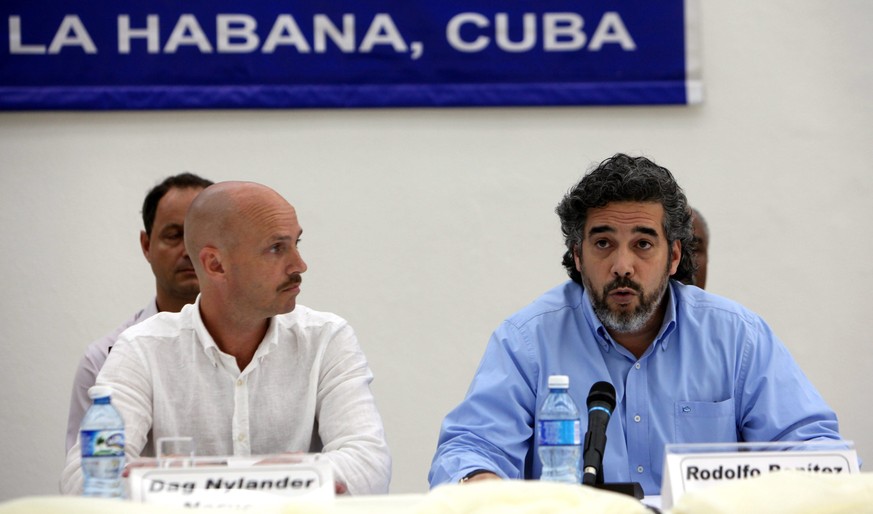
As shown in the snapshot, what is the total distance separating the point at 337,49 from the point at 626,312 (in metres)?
1.97

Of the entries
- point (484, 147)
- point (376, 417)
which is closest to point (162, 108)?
point (484, 147)

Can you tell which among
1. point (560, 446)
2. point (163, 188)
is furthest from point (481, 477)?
point (163, 188)

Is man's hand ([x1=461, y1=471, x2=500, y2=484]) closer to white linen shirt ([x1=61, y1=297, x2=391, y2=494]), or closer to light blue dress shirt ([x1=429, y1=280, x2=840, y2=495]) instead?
light blue dress shirt ([x1=429, y1=280, x2=840, y2=495])

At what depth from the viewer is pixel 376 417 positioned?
260 cm

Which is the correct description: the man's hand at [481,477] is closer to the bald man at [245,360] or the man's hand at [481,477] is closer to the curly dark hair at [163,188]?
the bald man at [245,360]

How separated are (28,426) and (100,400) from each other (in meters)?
2.39

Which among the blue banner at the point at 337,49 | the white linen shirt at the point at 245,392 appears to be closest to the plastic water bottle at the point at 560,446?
the white linen shirt at the point at 245,392

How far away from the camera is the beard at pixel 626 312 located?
2.72m

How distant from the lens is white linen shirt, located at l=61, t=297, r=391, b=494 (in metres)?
2.54

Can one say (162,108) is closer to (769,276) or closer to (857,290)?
(769,276)

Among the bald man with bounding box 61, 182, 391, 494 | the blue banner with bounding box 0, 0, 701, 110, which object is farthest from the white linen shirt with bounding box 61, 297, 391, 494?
the blue banner with bounding box 0, 0, 701, 110

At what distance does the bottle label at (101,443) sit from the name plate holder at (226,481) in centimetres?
21

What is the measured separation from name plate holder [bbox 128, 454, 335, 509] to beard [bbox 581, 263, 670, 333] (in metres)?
1.06

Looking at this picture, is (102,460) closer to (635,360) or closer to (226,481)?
(226,481)
